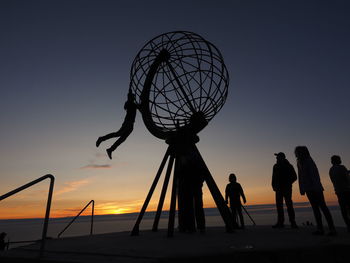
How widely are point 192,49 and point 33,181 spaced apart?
6606mm

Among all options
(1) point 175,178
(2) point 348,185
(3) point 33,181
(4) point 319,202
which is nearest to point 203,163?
(1) point 175,178

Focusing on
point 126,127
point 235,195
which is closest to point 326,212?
point 235,195

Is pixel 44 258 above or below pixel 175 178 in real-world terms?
below

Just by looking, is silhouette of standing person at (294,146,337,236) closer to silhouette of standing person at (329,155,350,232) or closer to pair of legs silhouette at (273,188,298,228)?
silhouette of standing person at (329,155,350,232)

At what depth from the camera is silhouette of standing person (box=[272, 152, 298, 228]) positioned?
291 inches

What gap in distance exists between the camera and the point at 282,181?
7.45 meters

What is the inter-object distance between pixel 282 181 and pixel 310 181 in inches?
71.7

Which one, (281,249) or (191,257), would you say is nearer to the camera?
(191,257)

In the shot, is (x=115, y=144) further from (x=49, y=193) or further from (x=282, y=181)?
(x=282, y=181)

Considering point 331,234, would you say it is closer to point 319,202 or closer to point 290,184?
point 319,202

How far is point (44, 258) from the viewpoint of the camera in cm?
392

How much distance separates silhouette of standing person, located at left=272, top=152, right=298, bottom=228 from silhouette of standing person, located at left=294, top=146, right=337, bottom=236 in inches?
61.2

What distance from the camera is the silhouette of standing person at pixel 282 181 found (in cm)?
738

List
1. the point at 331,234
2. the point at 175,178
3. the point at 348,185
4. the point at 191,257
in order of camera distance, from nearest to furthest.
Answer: the point at 191,257, the point at 331,234, the point at 348,185, the point at 175,178
